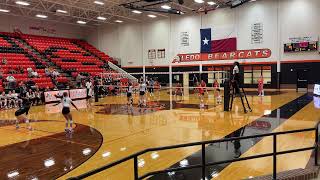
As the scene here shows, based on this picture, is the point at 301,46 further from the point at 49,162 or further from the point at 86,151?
the point at 49,162

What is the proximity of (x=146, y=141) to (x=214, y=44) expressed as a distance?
23.9 metres

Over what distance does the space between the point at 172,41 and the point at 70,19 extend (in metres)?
13.4

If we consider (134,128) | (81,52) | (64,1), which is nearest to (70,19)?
(81,52)

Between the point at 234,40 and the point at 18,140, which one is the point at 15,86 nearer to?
the point at 18,140

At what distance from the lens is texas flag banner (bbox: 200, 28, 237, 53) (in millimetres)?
30750

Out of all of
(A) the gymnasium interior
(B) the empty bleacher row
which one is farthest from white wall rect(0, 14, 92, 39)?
(B) the empty bleacher row

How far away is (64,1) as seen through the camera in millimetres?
27547

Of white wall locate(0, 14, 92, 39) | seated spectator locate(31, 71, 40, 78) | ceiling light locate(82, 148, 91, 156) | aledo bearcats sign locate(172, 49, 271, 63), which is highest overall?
white wall locate(0, 14, 92, 39)

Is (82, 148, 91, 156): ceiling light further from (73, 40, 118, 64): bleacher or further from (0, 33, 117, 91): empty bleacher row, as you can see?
(73, 40, 118, 64): bleacher

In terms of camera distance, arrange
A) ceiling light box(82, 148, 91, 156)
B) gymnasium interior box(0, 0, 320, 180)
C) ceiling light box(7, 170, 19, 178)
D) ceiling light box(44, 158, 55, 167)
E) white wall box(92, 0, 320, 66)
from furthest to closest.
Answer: white wall box(92, 0, 320, 66)
ceiling light box(82, 148, 91, 156)
ceiling light box(44, 158, 55, 167)
gymnasium interior box(0, 0, 320, 180)
ceiling light box(7, 170, 19, 178)

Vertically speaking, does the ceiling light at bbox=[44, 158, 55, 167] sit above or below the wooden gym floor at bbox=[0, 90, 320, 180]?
below

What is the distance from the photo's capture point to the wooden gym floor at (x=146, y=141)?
6957 mm

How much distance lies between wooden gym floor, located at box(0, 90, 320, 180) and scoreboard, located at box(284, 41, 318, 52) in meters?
12.8

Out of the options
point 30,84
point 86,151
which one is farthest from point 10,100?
point 86,151
